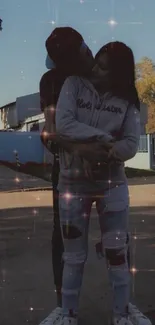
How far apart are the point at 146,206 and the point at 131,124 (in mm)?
5577

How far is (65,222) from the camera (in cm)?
220

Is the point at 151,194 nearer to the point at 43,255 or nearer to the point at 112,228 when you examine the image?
the point at 43,255

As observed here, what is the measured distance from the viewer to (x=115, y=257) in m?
2.21

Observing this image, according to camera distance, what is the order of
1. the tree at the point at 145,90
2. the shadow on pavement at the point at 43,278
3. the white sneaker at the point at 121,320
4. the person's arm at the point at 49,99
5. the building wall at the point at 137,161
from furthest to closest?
the tree at the point at 145,90 < the shadow on pavement at the point at 43,278 < the building wall at the point at 137,161 < the white sneaker at the point at 121,320 < the person's arm at the point at 49,99

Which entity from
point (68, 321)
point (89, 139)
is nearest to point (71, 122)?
point (89, 139)

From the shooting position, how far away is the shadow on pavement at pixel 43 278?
2.73 m

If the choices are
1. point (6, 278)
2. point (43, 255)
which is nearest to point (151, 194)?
point (43, 255)

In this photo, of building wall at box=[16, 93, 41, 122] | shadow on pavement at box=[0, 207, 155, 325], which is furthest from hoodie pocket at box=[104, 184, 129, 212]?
building wall at box=[16, 93, 41, 122]

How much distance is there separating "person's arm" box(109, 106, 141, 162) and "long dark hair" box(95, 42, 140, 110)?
0.06 meters

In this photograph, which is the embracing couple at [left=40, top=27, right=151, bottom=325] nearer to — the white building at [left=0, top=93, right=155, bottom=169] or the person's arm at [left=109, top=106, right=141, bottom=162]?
the person's arm at [left=109, top=106, right=141, bottom=162]

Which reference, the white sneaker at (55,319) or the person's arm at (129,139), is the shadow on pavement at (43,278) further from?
the person's arm at (129,139)

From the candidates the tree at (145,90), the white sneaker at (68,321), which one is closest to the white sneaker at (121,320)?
the white sneaker at (68,321)

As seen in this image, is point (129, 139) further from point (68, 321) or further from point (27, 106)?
point (68, 321)

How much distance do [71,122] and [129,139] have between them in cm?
27
